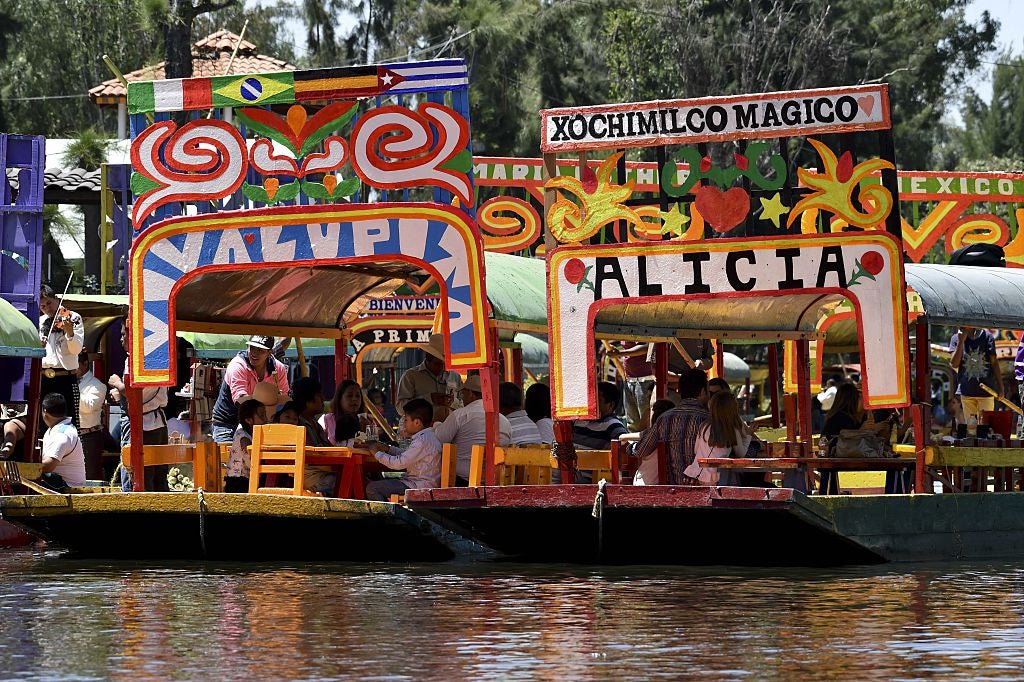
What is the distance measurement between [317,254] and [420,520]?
7.02 feet

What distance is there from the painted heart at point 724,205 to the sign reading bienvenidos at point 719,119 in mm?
401

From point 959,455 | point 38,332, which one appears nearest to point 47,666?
point 959,455

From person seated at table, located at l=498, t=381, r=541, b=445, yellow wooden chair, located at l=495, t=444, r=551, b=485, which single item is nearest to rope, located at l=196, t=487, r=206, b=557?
yellow wooden chair, located at l=495, t=444, r=551, b=485

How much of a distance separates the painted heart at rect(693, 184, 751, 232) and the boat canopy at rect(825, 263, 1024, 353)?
4.46 ft

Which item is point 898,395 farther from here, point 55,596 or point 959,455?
point 55,596

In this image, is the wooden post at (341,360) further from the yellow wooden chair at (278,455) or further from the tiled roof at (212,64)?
the tiled roof at (212,64)

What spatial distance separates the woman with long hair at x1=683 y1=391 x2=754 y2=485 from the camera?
1370cm

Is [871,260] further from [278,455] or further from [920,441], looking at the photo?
[278,455]

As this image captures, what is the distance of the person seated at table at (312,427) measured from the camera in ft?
46.8

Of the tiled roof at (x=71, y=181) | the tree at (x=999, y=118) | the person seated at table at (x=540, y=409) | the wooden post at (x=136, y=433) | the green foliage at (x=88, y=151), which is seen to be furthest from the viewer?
the tree at (x=999, y=118)

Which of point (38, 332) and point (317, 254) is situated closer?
point (317, 254)

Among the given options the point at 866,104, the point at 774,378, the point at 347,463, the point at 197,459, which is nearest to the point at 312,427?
the point at 347,463

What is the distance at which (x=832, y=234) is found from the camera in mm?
13383

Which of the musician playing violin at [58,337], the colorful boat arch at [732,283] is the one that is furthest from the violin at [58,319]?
the colorful boat arch at [732,283]
